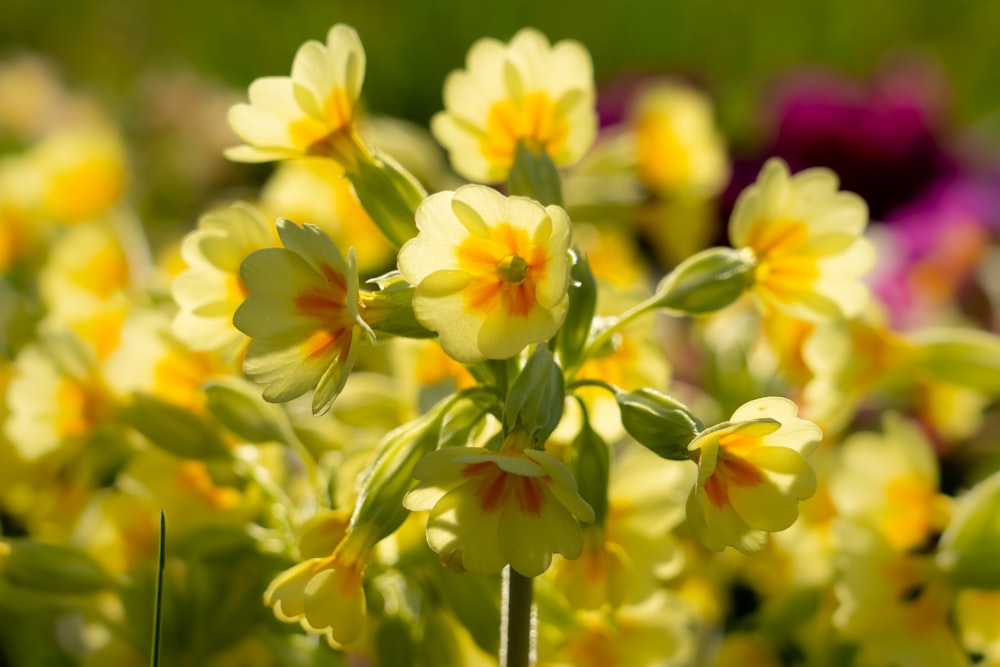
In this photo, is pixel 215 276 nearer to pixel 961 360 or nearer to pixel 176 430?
pixel 176 430

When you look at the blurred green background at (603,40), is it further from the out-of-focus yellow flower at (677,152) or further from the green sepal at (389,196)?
the green sepal at (389,196)

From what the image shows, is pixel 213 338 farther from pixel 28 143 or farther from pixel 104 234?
pixel 28 143

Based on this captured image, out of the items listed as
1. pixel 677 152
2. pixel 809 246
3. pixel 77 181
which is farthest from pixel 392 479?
pixel 77 181

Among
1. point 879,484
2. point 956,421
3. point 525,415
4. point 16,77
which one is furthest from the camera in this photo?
point 16,77

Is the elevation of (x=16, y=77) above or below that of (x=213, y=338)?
below

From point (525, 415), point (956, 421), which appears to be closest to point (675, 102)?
point (956, 421)
